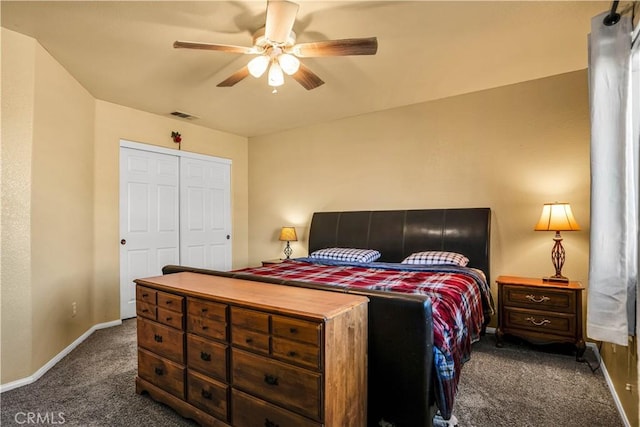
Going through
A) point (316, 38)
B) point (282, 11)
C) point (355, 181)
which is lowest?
point (355, 181)

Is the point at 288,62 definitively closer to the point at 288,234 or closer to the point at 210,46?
the point at 210,46

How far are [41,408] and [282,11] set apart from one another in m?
2.94

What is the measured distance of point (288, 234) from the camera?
188 inches

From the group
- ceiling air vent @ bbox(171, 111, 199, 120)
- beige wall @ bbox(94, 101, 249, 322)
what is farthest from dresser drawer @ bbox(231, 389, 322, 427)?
ceiling air vent @ bbox(171, 111, 199, 120)

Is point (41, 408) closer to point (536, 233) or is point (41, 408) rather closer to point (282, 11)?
point (282, 11)

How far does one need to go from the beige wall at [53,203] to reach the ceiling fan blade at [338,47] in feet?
7.13

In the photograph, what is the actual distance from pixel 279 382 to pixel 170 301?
3.09 ft

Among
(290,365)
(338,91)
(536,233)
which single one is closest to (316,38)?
(338,91)

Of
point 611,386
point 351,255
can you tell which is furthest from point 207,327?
point 611,386

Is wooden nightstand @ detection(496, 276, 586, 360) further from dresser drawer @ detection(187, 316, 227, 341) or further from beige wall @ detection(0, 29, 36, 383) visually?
beige wall @ detection(0, 29, 36, 383)

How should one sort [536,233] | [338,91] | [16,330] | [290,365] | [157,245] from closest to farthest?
[290,365] < [16,330] < [536,233] < [338,91] < [157,245]

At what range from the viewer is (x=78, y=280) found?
3.38 m

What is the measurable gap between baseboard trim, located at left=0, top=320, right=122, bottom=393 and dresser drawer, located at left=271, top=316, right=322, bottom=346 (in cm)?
231

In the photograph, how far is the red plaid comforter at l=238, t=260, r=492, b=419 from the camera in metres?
1.67
